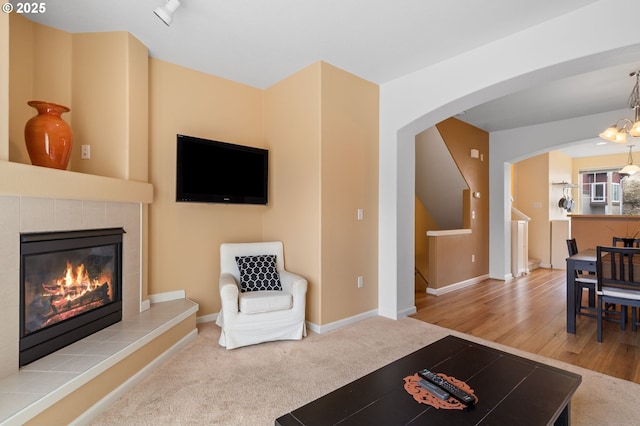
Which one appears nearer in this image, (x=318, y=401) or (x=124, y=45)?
(x=318, y=401)

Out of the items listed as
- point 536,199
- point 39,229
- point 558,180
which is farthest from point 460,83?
point 558,180

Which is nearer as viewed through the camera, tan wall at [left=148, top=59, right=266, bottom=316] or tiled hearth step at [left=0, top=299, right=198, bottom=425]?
tiled hearth step at [left=0, top=299, right=198, bottom=425]

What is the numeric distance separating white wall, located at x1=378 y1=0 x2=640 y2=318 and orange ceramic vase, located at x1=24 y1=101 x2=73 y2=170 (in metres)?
3.01

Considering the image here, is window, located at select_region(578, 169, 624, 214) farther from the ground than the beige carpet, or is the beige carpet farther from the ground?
window, located at select_region(578, 169, 624, 214)

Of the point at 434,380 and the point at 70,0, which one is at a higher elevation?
the point at 70,0

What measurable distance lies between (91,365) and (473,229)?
5498mm

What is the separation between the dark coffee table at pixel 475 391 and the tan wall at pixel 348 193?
5.22ft

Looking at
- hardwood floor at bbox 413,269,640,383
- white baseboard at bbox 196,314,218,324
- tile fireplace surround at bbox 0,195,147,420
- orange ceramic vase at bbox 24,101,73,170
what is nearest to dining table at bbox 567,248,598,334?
hardwood floor at bbox 413,269,640,383

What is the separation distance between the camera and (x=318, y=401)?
1.40 m

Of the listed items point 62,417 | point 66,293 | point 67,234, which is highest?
point 67,234

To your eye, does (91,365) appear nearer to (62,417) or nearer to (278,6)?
(62,417)

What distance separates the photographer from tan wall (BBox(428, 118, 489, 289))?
4846 mm

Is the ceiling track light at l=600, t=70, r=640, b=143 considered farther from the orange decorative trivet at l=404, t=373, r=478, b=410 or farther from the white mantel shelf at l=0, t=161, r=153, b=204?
the white mantel shelf at l=0, t=161, r=153, b=204

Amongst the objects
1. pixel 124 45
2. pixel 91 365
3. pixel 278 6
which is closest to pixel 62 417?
pixel 91 365
